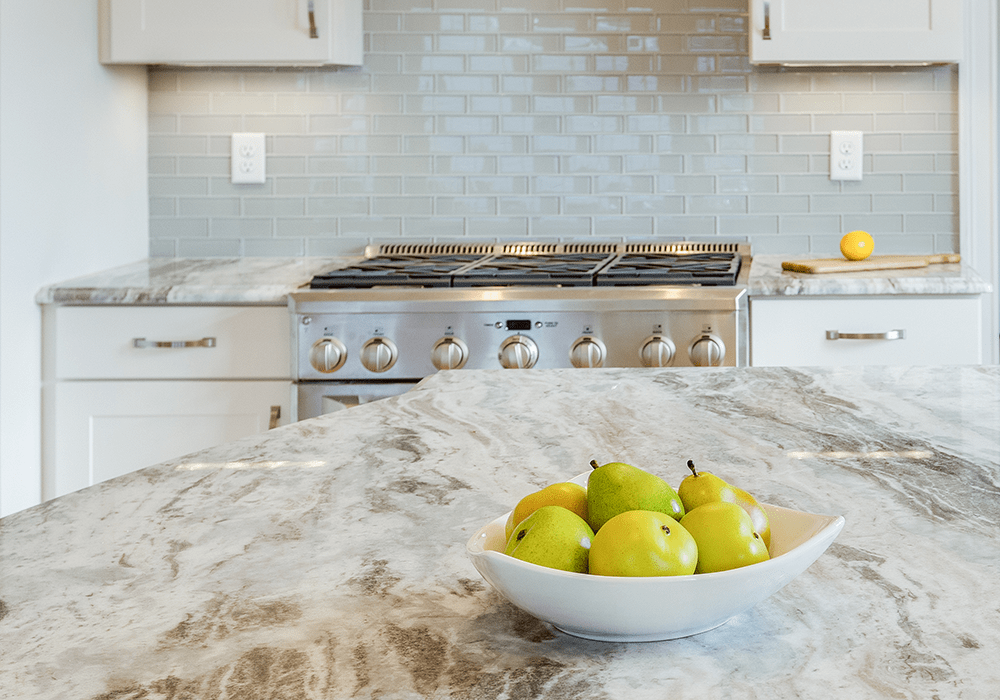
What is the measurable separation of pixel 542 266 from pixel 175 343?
969mm

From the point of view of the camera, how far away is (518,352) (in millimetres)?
2438

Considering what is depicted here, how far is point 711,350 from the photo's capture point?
2412 mm

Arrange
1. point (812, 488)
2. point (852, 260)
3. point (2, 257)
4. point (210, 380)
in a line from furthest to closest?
point (852, 260), point (210, 380), point (2, 257), point (812, 488)

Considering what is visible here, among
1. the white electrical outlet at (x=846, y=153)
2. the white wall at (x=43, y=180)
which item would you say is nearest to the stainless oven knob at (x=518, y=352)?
the white wall at (x=43, y=180)

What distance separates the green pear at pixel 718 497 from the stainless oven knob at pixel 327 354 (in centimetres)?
181

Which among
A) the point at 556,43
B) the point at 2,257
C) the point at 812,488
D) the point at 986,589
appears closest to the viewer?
the point at 986,589

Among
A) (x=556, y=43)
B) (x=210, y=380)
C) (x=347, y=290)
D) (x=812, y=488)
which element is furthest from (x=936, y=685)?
(x=556, y=43)

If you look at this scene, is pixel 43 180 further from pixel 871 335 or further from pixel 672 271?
pixel 871 335

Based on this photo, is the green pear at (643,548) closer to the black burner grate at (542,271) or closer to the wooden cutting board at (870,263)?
the black burner grate at (542,271)

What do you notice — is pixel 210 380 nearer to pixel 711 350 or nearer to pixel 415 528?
pixel 711 350

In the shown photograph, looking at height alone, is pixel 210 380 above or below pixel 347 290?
below

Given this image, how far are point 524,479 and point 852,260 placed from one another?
201cm

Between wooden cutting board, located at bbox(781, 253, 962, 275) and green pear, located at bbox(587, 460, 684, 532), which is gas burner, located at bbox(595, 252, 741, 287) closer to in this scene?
wooden cutting board, located at bbox(781, 253, 962, 275)

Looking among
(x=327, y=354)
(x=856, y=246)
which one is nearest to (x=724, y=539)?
(x=327, y=354)
